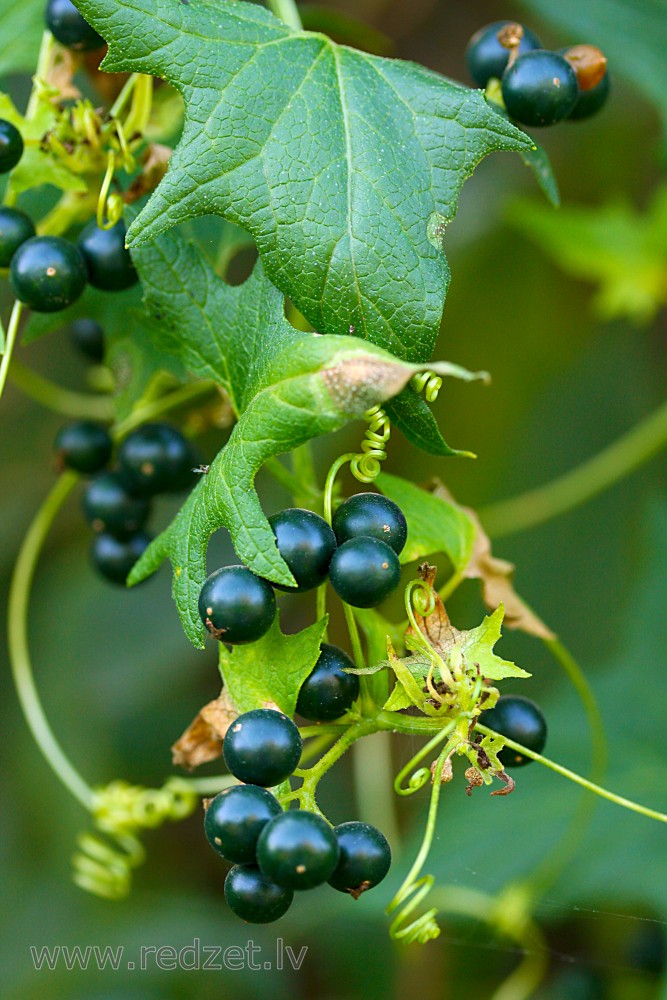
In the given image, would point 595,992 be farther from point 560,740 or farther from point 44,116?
point 44,116

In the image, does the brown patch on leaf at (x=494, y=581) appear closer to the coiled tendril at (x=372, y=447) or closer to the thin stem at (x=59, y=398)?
the coiled tendril at (x=372, y=447)

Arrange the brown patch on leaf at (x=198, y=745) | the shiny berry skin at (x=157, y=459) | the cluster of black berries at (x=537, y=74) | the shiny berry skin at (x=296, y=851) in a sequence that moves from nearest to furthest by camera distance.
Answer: the shiny berry skin at (x=296, y=851) < the brown patch on leaf at (x=198, y=745) < the cluster of black berries at (x=537, y=74) < the shiny berry skin at (x=157, y=459)

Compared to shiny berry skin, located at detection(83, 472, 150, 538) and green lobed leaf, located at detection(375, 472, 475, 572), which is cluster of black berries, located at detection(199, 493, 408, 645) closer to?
green lobed leaf, located at detection(375, 472, 475, 572)

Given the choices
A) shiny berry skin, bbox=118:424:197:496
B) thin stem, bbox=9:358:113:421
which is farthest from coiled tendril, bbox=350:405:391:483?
thin stem, bbox=9:358:113:421

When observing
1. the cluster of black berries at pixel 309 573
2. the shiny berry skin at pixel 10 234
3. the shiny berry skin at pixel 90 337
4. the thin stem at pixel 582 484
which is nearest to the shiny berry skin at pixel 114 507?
the shiny berry skin at pixel 90 337

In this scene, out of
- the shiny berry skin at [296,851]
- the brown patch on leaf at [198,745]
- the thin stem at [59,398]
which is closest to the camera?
the shiny berry skin at [296,851]

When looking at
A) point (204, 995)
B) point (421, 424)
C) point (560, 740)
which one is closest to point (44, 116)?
point (421, 424)

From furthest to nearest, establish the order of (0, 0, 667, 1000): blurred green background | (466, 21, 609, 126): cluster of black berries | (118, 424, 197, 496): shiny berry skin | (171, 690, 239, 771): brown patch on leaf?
(0, 0, 667, 1000): blurred green background
(118, 424, 197, 496): shiny berry skin
(466, 21, 609, 126): cluster of black berries
(171, 690, 239, 771): brown patch on leaf

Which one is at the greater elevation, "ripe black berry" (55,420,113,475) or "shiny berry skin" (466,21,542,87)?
"shiny berry skin" (466,21,542,87)

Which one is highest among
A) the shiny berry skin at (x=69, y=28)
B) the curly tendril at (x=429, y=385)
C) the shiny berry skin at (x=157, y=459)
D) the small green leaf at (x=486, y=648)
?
the shiny berry skin at (x=69, y=28)
